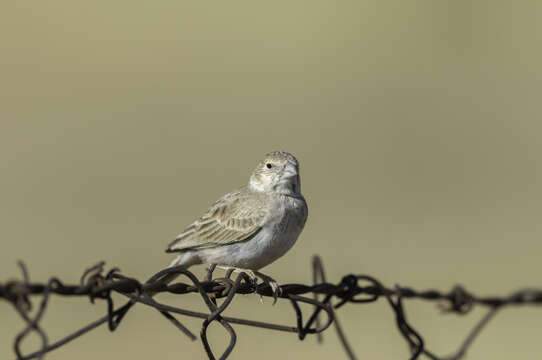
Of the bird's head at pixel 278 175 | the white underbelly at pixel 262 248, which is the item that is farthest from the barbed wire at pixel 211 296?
the bird's head at pixel 278 175

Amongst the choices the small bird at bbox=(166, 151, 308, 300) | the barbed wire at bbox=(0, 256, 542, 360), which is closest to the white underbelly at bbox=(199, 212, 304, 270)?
the small bird at bbox=(166, 151, 308, 300)

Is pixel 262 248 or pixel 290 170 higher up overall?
pixel 290 170

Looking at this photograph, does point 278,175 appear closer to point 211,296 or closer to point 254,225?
point 254,225

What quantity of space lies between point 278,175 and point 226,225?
0.73m

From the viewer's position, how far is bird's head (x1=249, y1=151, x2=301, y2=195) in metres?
7.22

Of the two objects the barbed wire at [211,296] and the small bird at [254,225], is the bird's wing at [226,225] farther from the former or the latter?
the barbed wire at [211,296]

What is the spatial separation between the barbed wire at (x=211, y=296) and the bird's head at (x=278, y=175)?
95.0 inches

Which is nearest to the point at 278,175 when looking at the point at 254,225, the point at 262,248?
the point at 254,225

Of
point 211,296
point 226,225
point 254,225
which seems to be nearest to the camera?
point 211,296

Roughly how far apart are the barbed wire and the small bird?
5.88 feet

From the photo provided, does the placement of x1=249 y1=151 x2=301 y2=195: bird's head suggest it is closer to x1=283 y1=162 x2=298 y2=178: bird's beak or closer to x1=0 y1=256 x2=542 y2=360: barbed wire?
x1=283 y1=162 x2=298 y2=178: bird's beak

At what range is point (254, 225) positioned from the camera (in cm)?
674

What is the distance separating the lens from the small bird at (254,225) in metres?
6.67

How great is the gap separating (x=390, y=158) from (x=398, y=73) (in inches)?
229
